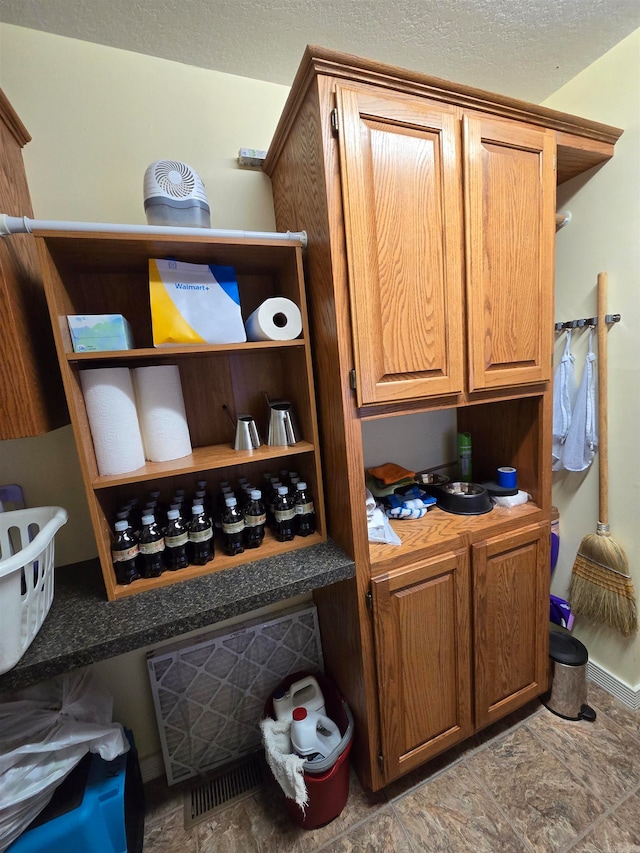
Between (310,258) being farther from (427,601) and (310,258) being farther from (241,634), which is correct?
(241,634)

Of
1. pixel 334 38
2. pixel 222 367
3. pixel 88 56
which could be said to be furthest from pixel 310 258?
pixel 88 56

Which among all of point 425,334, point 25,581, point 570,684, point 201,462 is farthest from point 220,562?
point 570,684

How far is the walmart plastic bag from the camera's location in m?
0.83

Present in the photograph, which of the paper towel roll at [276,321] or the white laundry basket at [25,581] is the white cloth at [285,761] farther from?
the paper towel roll at [276,321]

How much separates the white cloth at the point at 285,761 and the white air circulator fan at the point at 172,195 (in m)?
1.59

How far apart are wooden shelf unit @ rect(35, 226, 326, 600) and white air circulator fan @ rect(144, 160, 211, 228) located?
85 millimetres

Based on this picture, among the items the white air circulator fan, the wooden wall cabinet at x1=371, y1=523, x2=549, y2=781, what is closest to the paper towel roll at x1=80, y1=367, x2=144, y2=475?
the white air circulator fan

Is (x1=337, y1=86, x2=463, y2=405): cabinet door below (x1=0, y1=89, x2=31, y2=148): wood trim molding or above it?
below

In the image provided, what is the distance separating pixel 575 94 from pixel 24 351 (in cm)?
215

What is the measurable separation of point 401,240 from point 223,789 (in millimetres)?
1930

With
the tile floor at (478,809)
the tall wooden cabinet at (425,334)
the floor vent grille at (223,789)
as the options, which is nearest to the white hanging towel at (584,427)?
the tall wooden cabinet at (425,334)

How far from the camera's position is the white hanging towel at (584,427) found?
1.38 m

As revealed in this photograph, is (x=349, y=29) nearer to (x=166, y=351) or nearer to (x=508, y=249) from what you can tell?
(x=508, y=249)

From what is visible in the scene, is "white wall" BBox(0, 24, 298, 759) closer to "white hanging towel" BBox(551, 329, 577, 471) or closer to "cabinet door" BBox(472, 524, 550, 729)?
"cabinet door" BBox(472, 524, 550, 729)
